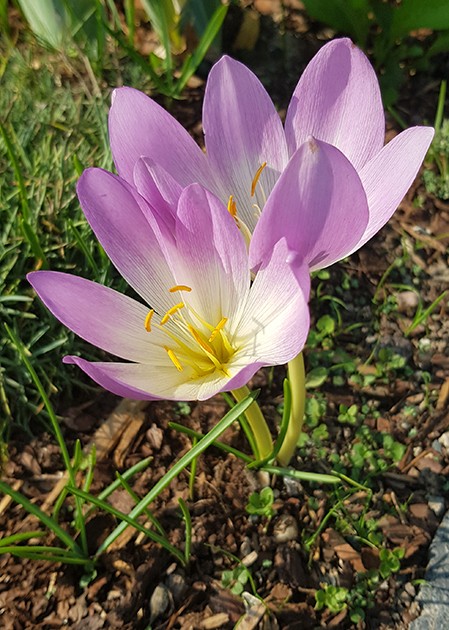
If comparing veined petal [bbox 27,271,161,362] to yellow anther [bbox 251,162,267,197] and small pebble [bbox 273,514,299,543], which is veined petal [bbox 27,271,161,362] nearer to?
yellow anther [bbox 251,162,267,197]

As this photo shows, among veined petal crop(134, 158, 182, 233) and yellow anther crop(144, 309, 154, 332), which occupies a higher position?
veined petal crop(134, 158, 182, 233)

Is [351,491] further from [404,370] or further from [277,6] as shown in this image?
[277,6]

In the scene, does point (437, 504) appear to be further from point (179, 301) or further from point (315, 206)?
point (315, 206)

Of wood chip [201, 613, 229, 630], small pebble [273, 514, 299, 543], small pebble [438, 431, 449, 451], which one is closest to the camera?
wood chip [201, 613, 229, 630]

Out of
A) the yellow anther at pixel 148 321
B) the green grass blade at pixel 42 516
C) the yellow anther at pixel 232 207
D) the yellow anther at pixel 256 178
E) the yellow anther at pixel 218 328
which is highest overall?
the yellow anther at pixel 256 178

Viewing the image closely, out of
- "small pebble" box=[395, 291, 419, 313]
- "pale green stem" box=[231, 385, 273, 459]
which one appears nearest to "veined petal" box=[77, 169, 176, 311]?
"pale green stem" box=[231, 385, 273, 459]

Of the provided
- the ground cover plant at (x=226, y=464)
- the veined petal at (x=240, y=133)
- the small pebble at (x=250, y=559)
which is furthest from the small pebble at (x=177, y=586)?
the veined petal at (x=240, y=133)

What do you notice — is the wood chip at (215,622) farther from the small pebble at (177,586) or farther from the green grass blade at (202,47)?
the green grass blade at (202,47)
